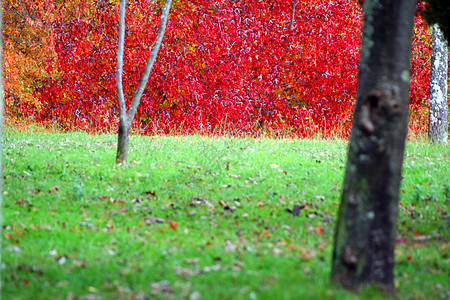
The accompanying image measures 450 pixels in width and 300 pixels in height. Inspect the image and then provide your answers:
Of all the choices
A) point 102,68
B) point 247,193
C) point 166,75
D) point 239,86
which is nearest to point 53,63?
point 102,68

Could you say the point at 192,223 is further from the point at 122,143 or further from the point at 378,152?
the point at 122,143

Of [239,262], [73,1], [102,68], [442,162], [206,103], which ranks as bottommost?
[239,262]

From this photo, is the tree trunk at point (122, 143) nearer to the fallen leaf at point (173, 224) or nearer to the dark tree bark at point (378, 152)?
the fallen leaf at point (173, 224)

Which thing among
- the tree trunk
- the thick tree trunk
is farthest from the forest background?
the tree trunk

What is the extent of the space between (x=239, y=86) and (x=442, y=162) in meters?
6.73

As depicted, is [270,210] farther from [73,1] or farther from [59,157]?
[73,1]

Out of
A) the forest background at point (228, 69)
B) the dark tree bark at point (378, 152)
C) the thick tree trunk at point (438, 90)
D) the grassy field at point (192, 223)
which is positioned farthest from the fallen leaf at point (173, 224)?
the thick tree trunk at point (438, 90)

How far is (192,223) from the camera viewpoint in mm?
6043

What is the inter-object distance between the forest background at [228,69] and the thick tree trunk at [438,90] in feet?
5.09

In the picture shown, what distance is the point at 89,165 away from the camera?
353 inches

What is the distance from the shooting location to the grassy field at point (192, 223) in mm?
3832

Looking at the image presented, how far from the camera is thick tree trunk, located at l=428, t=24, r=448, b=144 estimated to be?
12.7 meters

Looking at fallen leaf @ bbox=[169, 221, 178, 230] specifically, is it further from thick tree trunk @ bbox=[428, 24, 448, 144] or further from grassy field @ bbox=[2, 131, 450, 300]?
thick tree trunk @ bbox=[428, 24, 448, 144]

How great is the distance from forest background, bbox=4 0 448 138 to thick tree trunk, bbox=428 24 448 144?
5.09 feet
